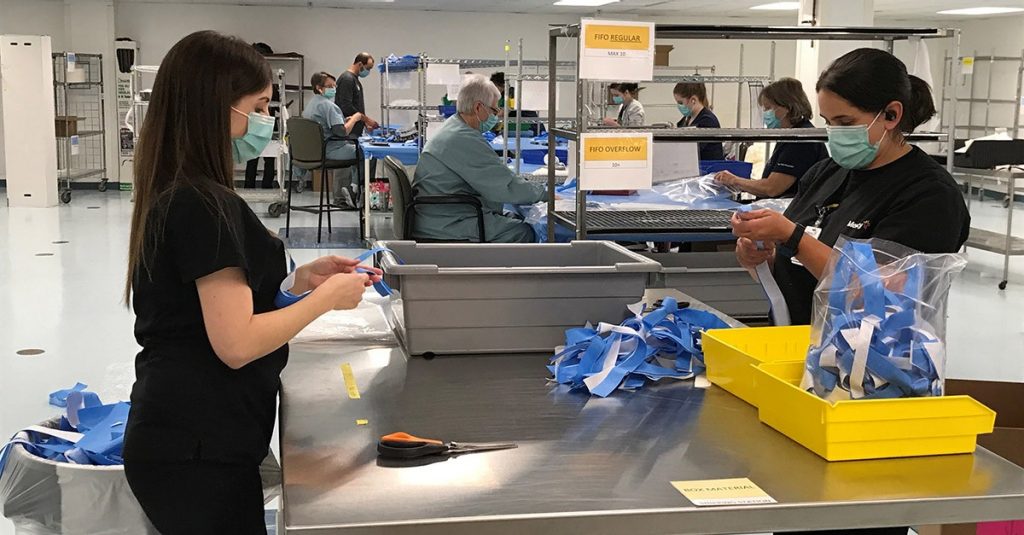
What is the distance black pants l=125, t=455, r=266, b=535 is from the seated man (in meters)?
3.33

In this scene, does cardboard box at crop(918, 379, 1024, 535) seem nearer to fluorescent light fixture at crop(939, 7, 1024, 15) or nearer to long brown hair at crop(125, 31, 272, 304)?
long brown hair at crop(125, 31, 272, 304)

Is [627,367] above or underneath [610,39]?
underneath

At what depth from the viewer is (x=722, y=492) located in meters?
1.22

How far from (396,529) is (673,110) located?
45.0 ft

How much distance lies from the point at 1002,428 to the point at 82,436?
1833 millimetres

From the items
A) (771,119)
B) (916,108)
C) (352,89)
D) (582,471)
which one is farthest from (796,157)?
(352,89)

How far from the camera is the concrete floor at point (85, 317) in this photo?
13.9 feet

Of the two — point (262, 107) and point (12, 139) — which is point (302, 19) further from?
point (262, 107)

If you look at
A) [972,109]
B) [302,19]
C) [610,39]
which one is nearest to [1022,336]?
[610,39]

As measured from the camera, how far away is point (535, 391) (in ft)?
5.55

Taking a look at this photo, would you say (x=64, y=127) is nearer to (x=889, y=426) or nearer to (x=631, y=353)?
(x=631, y=353)

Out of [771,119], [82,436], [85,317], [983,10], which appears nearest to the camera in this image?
[82,436]

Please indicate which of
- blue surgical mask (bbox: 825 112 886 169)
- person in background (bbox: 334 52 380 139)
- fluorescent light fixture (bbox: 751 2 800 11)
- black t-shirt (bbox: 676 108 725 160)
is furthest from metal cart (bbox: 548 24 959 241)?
fluorescent light fixture (bbox: 751 2 800 11)

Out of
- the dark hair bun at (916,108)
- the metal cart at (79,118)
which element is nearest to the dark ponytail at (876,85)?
the dark hair bun at (916,108)
